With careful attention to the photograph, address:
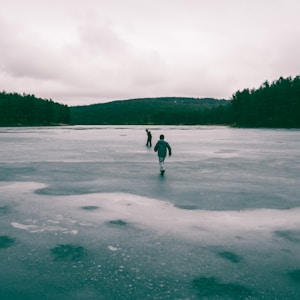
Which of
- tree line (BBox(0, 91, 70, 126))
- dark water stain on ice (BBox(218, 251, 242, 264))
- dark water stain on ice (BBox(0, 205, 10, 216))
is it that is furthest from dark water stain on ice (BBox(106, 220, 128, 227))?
tree line (BBox(0, 91, 70, 126))

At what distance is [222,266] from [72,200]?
5.77m

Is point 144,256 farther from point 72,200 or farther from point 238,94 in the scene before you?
point 238,94

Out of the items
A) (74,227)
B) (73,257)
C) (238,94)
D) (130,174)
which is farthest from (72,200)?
(238,94)

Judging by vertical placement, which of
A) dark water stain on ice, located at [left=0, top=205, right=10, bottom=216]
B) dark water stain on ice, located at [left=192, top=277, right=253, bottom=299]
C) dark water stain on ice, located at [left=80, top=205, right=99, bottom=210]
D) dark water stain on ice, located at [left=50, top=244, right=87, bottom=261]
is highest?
dark water stain on ice, located at [left=192, top=277, right=253, bottom=299]

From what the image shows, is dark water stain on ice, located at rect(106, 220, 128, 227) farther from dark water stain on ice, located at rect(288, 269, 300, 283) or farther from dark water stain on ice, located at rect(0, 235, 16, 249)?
dark water stain on ice, located at rect(288, 269, 300, 283)

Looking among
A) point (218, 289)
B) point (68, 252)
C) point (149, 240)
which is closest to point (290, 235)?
point (149, 240)

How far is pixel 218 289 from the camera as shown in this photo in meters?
4.76

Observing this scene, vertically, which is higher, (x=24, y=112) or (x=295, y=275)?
(x=24, y=112)

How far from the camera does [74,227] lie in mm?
7543

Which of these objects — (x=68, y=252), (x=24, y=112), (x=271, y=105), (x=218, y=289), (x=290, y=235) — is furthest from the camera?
(x=24, y=112)

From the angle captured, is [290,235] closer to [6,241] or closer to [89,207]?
[89,207]

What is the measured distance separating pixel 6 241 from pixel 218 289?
13.4ft

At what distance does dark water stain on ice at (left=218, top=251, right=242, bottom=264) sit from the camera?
18.8 ft

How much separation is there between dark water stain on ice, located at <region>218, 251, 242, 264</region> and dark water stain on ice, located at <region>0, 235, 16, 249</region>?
12.3ft
